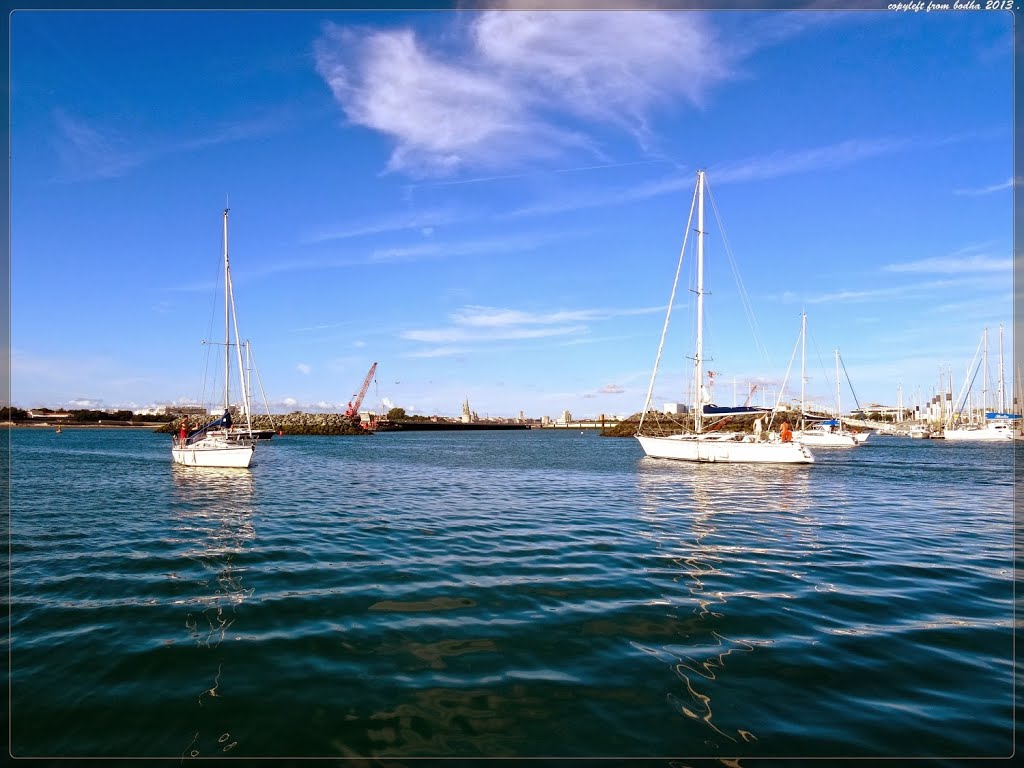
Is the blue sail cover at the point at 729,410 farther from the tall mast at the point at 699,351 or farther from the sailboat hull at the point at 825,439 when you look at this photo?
the sailboat hull at the point at 825,439

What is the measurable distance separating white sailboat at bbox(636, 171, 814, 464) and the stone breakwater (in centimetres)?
13524

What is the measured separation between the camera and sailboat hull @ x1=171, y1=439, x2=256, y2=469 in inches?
1535

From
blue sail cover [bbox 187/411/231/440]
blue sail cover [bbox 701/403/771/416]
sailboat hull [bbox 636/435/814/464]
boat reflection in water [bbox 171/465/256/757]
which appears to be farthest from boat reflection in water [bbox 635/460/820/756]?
blue sail cover [bbox 187/411/231/440]

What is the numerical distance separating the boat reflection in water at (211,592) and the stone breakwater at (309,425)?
145533 millimetres

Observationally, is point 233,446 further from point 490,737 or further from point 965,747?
point 965,747

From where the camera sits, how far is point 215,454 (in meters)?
39.1

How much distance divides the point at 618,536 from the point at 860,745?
11026 mm

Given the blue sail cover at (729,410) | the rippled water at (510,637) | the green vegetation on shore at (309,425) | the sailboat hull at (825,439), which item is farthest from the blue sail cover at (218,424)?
the green vegetation on shore at (309,425)

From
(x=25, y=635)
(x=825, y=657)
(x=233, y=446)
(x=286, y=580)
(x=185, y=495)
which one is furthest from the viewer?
(x=233, y=446)

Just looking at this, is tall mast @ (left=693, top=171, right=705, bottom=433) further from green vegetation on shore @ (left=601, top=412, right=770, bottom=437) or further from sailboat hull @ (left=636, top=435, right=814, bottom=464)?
green vegetation on shore @ (left=601, top=412, right=770, bottom=437)

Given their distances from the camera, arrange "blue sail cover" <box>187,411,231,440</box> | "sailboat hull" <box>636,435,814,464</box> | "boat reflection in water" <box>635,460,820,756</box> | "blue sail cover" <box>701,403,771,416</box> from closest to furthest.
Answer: "boat reflection in water" <box>635,460,820,756</box>
"blue sail cover" <box>187,411,231,440</box>
"sailboat hull" <box>636,435,814,464</box>
"blue sail cover" <box>701,403,771,416</box>

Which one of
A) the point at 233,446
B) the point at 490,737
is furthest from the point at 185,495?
the point at 490,737

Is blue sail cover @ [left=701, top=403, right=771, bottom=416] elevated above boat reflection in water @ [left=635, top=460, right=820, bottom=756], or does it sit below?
above

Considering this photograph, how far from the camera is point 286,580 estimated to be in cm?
1171
